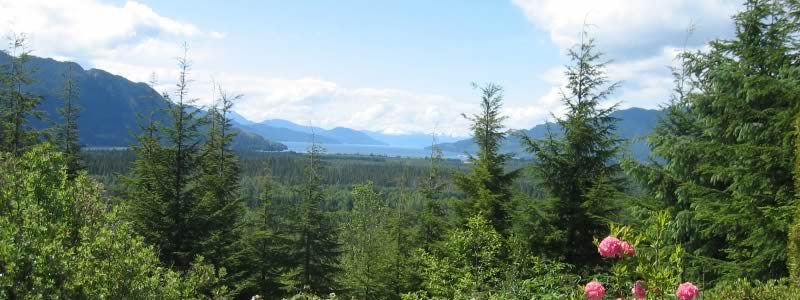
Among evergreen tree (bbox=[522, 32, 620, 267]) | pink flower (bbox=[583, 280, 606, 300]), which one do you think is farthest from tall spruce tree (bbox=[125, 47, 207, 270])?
pink flower (bbox=[583, 280, 606, 300])

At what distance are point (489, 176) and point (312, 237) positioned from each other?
366 inches

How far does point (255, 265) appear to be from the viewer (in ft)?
64.1

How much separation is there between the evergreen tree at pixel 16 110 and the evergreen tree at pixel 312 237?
33.0 ft

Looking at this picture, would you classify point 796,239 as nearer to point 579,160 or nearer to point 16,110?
point 579,160

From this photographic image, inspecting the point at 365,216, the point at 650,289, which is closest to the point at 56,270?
the point at 650,289

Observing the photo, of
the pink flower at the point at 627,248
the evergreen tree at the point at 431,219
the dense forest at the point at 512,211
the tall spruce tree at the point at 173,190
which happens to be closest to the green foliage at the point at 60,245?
the dense forest at the point at 512,211

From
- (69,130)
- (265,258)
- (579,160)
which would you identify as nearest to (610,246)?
(579,160)

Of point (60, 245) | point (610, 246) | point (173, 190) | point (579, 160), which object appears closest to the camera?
point (610, 246)

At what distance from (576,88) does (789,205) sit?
19.8 feet

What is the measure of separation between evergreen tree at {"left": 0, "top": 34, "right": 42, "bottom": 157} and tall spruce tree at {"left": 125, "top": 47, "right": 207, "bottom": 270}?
5094 mm

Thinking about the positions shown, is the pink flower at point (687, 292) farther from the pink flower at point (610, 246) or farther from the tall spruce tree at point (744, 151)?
the tall spruce tree at point (744, 151)

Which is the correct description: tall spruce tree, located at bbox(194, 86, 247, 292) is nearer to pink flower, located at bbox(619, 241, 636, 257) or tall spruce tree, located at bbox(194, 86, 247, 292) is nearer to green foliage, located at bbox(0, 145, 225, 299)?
green foliage, located at bbox(0, 145, 225, 299)

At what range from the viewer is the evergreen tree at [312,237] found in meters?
20.5

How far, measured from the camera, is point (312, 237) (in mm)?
20766
